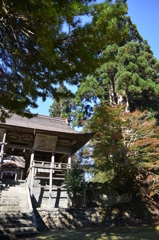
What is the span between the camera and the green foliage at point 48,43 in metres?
3.46

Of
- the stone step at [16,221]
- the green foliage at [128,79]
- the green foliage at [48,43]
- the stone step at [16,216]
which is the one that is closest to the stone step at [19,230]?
the stone step at [16,221]

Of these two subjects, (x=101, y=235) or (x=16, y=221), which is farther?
(x=16, y=221)

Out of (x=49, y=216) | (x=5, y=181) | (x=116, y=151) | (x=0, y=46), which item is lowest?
(x=49, y=216)

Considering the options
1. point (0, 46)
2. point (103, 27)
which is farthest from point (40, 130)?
point (103, 27)

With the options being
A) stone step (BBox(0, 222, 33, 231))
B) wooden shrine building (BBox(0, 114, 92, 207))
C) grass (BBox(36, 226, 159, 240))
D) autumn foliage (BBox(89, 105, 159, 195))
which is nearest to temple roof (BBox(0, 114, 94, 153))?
wooden shrine building (BBox(0, 114, 92, 207))

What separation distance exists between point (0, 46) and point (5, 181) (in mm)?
7995

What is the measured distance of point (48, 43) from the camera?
351cm

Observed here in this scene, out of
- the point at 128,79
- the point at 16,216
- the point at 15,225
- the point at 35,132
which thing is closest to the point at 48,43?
the point at 15,225

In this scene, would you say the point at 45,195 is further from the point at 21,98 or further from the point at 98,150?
the point at 21,98

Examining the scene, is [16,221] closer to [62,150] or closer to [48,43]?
[62,150]

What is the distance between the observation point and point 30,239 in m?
5.40

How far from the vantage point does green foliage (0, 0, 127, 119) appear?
3.46 meters

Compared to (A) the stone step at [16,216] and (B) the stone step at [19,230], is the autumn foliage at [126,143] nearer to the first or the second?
(A) the stone step at [16,216]

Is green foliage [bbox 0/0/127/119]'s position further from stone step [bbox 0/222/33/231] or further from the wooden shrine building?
the wooden shrine building
